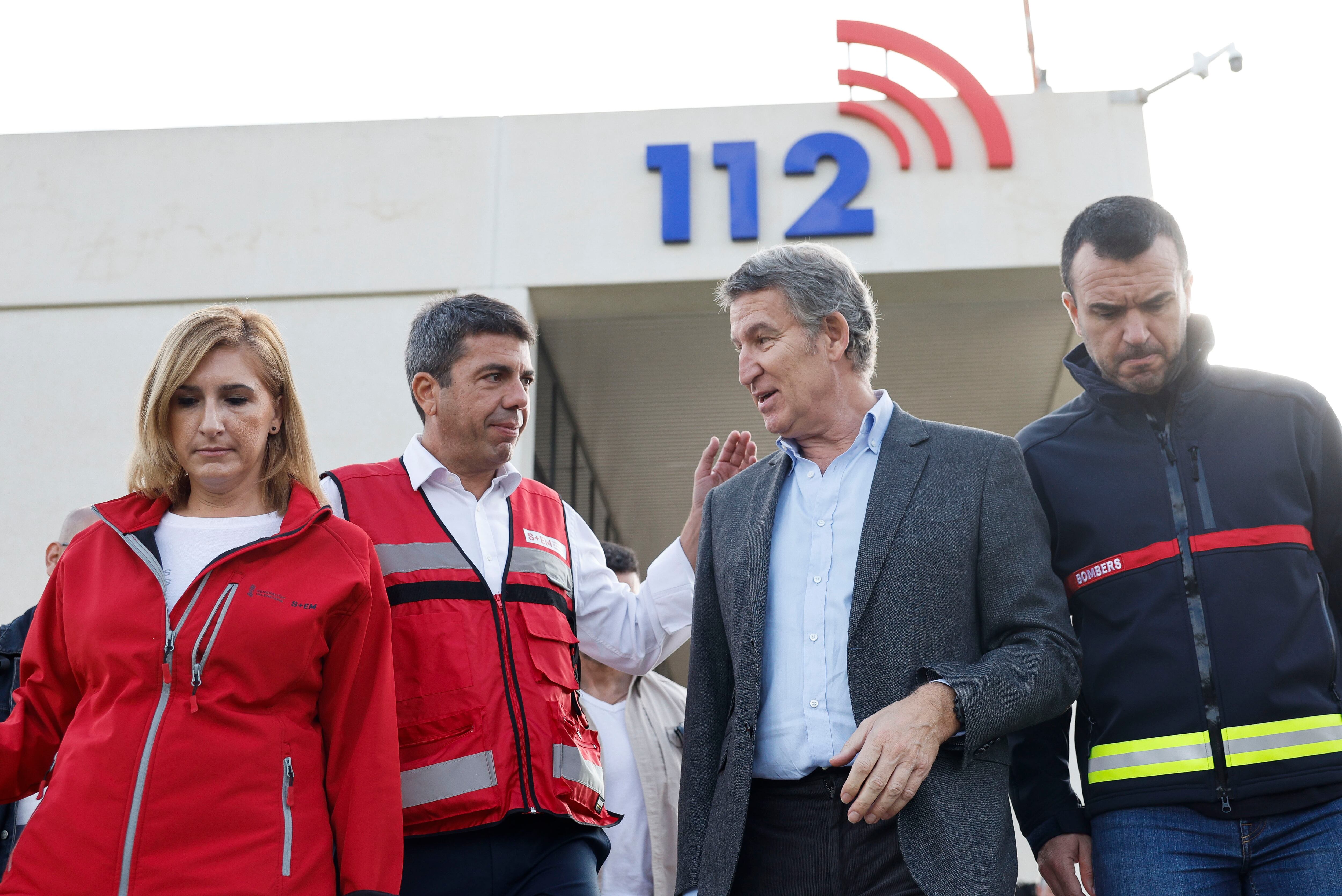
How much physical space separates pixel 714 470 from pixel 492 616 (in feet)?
2.23

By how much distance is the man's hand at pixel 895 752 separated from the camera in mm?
1805

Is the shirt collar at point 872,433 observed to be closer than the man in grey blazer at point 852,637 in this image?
No

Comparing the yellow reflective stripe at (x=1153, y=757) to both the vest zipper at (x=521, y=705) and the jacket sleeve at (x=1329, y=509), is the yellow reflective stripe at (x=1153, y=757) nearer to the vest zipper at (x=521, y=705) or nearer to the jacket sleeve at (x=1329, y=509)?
the jacket sleeve at (x=1329, y=509)

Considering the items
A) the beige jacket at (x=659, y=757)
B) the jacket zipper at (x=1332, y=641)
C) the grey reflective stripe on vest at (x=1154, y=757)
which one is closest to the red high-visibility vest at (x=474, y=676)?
the grey reflective stripe on vest at (x=1154, y=757)

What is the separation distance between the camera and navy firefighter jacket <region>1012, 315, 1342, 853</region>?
6.68ft

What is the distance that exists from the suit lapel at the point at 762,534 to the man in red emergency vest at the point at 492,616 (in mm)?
344

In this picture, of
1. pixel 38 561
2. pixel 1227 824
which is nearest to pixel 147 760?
pixel 1227 824

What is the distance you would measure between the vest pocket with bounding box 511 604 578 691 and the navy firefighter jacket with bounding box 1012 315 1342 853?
0.95 metres

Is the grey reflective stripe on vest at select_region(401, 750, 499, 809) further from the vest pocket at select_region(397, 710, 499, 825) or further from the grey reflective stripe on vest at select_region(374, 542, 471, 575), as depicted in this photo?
the grey reflective stripe on vest at select_region(374, 542, 471, 575)

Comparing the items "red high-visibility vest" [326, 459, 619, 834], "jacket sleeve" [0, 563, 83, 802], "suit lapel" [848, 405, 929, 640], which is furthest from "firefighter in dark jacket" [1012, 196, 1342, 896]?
"jacket sleeve" [0, 563, 83, 802]

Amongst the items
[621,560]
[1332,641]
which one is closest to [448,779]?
[1332,641]

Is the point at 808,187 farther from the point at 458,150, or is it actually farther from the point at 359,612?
the point at 359,612

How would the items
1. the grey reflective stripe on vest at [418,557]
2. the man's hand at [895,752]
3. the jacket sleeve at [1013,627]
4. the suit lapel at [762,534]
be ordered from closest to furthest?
1. the man's hand at [895,752]
2. the jacket sleeve at [1013,627]
3. the suit lapel at [762,534]
4. the grey reflective stripe on vest at [418,557]

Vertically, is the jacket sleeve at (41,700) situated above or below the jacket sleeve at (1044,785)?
above
